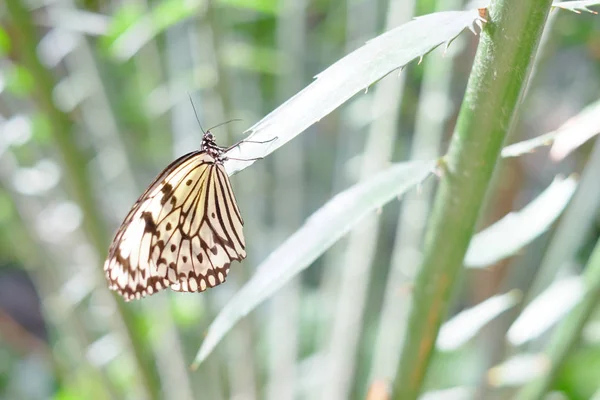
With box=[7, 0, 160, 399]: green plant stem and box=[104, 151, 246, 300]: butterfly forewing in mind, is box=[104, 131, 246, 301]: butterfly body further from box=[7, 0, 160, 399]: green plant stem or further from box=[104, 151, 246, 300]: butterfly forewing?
box=[7, 0, 160, 399]: green plant stem

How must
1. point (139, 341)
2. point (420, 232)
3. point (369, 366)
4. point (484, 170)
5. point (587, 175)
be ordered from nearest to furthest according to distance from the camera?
point (484, 170) → point (587, 175) → point (139, 341) → point (420, 232) → point (369, 366)

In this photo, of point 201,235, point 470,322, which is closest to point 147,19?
point 201,235

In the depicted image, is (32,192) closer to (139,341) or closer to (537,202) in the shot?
(139,341)

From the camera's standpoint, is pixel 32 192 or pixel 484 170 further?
pixel 32 192

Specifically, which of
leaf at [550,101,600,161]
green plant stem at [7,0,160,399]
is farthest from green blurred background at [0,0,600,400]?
leaf at [550,101,600,161]

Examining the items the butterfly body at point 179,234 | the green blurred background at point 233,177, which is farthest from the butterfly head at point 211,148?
the green blurred background at point 233,177

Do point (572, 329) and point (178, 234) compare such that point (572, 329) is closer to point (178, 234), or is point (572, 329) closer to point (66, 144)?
point (178, 234)

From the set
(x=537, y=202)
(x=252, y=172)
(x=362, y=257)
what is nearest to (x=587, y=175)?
(x=537, y=202)
